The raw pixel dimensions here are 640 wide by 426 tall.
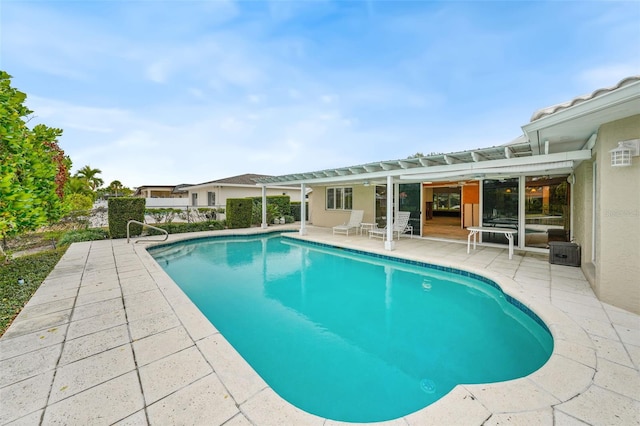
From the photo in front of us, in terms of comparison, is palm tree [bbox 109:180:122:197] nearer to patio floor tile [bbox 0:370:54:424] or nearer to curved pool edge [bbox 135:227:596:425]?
patio floor tile [bbox 0:370:54:424]

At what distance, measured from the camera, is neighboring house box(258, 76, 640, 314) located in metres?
3.59

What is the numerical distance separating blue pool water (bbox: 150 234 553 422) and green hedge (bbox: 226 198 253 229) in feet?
22.8

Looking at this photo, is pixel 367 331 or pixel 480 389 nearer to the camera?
pixel 480 389

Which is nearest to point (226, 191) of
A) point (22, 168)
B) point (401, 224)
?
point (401, 224)

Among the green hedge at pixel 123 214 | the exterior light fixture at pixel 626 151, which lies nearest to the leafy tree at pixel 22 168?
the green hedge at pixel 123 214

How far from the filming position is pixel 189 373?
2359 millimetres

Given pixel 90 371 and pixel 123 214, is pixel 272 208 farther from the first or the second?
pixel 90 371

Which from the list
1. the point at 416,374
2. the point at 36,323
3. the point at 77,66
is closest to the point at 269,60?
the point at 77,66

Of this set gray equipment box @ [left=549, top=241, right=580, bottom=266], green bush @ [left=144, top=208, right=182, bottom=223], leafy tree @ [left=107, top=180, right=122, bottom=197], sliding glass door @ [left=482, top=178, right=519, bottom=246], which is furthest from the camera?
leafy tree @ [left=107, top=180, right=122, bottom=197]

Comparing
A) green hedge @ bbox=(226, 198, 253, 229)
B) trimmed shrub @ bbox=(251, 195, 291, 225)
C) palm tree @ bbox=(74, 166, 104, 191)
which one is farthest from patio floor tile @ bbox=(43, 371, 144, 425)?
palm tree @ bbox=(74, 166, 104, 191)

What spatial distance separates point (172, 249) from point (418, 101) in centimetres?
1375

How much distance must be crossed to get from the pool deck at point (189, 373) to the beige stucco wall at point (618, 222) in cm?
30

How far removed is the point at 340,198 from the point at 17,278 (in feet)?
39.1

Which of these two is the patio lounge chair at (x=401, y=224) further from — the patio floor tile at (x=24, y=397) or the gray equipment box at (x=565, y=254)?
the patio floor tile at (x=24, y=397)
